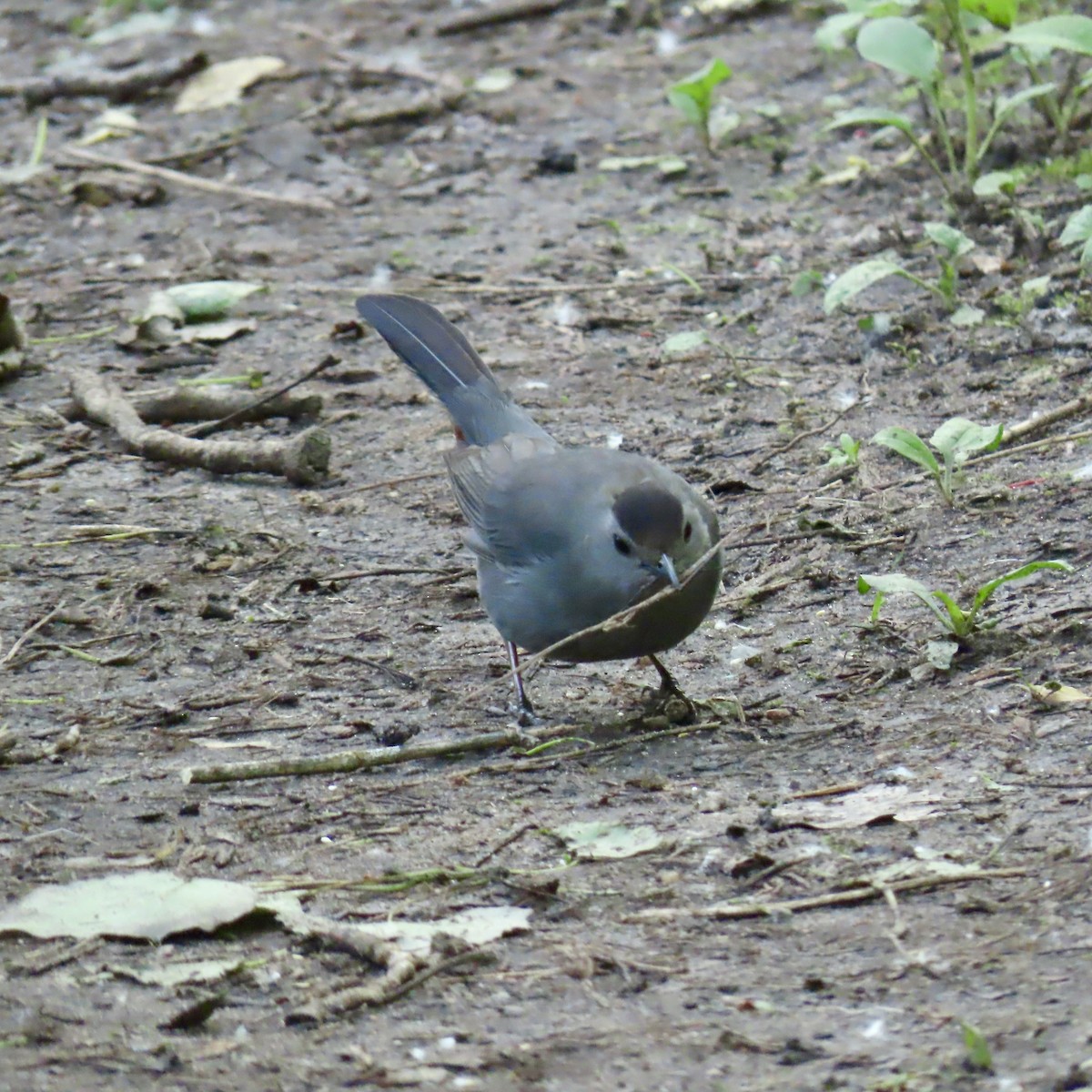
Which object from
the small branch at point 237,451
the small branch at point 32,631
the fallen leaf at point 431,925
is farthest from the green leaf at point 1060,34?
the fallen leaf at point 431,925

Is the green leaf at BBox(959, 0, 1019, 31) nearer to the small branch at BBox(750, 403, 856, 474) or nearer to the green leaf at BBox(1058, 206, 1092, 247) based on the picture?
the green leaf at BBox(1058, 206, 1092, 247)

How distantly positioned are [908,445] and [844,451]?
776 millimetres

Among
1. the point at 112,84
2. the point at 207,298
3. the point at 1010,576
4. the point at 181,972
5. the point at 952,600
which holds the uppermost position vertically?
the point at 181,972

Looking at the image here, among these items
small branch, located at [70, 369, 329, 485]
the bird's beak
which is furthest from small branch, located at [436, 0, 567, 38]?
the bird's beak

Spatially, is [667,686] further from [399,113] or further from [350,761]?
[399,113]

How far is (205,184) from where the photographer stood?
930cm

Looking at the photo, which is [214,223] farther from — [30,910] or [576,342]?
[30,910]

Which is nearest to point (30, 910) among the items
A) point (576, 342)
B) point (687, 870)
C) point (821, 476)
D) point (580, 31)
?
point (687, 870)

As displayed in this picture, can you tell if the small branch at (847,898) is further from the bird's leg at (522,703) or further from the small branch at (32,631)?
the small branch at (32,631)

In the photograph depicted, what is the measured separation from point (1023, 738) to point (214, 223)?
6141 millimetres

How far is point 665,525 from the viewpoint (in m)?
4.18

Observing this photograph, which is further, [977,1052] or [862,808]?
[862,808]

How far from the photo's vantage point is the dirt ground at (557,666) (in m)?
2.86

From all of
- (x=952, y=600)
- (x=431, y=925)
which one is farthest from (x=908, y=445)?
(x=431, y=925)
